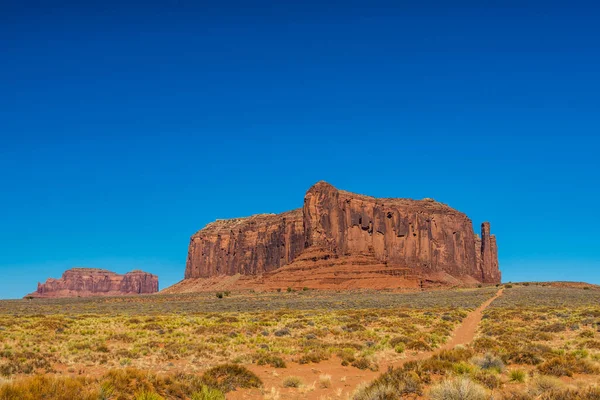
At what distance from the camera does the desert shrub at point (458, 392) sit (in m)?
10.3

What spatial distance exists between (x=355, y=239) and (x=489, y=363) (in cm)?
10915

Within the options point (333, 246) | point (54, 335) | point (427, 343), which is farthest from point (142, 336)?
point (333, 246)

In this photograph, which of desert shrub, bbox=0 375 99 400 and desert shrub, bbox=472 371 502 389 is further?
desert shrub, bbox=472 371 502 389

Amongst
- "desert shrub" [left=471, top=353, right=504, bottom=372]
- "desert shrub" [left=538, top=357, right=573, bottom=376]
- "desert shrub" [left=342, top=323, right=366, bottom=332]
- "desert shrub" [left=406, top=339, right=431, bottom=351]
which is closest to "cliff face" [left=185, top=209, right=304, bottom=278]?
"desert shrub" [left=342, top=323, right=366, bottom=332]

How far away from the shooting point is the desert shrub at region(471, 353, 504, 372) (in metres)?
14.4

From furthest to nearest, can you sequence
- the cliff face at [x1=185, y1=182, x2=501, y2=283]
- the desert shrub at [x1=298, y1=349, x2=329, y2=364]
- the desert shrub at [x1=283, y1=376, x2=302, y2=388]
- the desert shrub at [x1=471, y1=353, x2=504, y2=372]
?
1. the cliff face at [x1=185, y1=182, x2=501, y2=283]
2. the desert shrub at [x1=298, y1=349, x2=329, y2=364]
3. the desert shrub at [x1=471, y1=353, x2=504, y2=372]
4. the desert shrub at [x1=283, y1=376, x2=302, y2=388]

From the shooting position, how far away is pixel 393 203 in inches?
5492

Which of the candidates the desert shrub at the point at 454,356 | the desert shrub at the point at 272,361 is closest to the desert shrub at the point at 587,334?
the desert shrub at the point at 454,356

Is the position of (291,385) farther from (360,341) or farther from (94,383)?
(360,341)

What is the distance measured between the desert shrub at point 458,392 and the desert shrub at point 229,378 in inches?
211

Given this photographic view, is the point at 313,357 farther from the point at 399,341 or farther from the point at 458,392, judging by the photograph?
the point at 458,392

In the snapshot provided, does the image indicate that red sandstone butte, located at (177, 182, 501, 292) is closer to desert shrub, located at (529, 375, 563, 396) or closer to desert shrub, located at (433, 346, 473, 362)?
desert shrub, located at (433, 346, 473, 362)

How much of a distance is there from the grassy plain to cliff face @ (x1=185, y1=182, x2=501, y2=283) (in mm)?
67450

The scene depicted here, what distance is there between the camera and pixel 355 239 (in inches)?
4857
